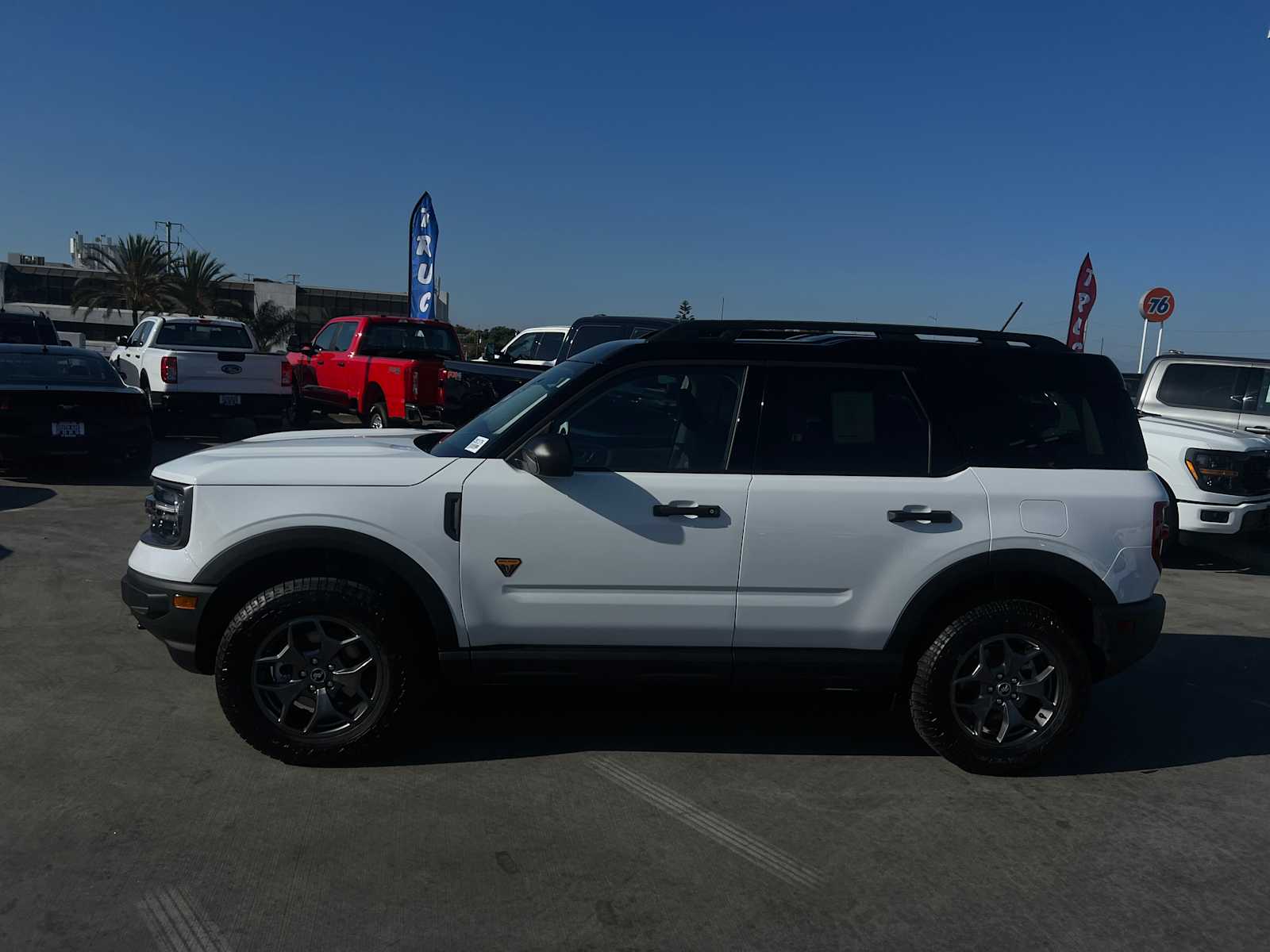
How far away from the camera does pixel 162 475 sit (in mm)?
4406

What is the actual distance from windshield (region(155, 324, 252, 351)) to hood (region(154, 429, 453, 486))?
1217cm

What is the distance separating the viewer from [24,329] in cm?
1884

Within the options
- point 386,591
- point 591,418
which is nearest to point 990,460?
point 591,418

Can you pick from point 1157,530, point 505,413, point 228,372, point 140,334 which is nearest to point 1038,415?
point 1157,530

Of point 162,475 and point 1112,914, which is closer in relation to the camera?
point 1112,914

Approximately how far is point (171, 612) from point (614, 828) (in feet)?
6.50

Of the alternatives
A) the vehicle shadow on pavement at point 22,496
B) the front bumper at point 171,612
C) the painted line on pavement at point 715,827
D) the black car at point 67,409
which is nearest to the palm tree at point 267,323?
the black car at point 67,409

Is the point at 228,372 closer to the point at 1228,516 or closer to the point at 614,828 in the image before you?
the point at 1228,516

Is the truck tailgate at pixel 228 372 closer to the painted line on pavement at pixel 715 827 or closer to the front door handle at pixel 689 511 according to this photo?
the painted line on pavement at pixel 715 827

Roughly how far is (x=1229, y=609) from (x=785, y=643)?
17.4ft

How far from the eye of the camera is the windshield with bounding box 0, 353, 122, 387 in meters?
11.4

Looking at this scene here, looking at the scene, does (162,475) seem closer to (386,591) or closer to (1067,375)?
(386,591)

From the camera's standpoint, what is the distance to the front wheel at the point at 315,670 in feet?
13.6

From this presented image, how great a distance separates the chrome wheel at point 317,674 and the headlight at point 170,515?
0.59 metres
